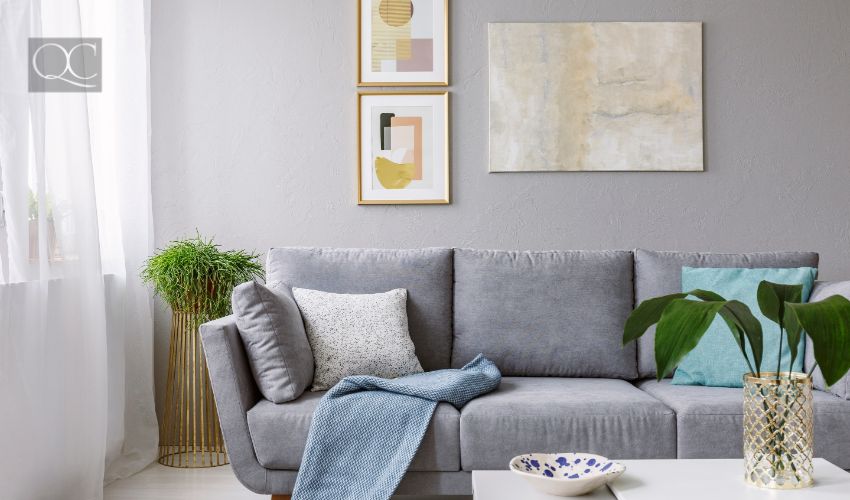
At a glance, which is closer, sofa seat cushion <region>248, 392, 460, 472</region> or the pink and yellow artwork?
sofa seat cushion <region>248, 392, 460, 472</region>

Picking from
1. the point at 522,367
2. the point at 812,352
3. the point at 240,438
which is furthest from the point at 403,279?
the point at 812,352

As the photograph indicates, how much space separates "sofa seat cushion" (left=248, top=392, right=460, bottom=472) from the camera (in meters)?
2.37

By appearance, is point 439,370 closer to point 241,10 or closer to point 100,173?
point 100,173

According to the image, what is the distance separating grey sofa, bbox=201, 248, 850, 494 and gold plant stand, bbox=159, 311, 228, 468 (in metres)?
0.54

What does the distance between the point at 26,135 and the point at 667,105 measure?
8.41ft

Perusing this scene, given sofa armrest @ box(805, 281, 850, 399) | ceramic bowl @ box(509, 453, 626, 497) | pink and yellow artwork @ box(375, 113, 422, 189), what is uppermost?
pink and yellow artwork @ box(375, 113, 422, 189)

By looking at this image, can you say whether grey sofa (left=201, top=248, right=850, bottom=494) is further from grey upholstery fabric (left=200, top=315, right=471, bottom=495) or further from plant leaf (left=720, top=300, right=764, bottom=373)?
plant leaf (left=720, top=300, right=764, bottom=373)

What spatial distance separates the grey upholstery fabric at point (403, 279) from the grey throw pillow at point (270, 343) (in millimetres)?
413

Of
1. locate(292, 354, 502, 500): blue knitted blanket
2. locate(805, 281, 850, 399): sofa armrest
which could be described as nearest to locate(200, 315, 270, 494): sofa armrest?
locate(292, 354, 502, 500): blue knitted blanket

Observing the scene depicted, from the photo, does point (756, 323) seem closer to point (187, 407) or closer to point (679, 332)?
point (679, 332)

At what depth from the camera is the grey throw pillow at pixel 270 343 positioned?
8.13 feet

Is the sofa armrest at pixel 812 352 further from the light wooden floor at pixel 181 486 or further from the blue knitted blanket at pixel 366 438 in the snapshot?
the light wooden floor at pixel 181 486

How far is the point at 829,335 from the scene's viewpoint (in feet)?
4.33

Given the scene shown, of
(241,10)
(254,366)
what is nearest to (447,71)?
(241,10)
